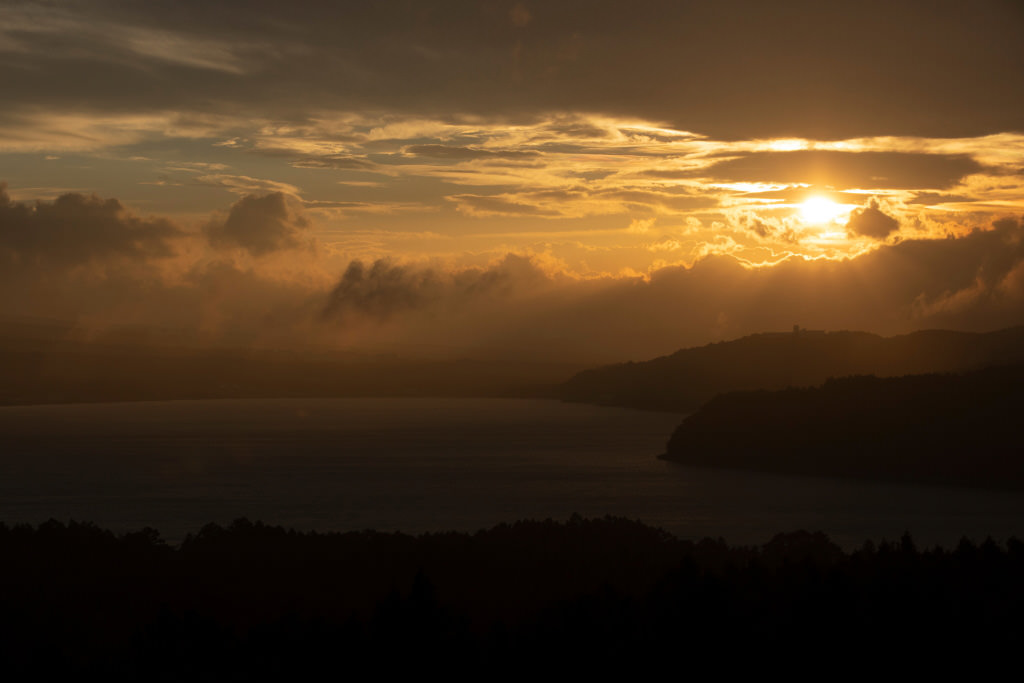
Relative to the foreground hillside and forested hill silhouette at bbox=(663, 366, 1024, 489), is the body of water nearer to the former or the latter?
forested hill silhouette at bbox=(663, 366, 1024, 489)

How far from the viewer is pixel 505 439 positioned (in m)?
173

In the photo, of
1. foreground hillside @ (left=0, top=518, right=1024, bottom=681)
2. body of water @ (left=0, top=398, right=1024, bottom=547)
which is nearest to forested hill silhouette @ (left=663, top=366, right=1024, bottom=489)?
body of water @ (left=0, top=398, right=1024, bottom=547)

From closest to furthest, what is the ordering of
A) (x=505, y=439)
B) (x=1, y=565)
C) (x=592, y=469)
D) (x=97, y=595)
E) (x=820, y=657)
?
(x=820, y=657) < (x=97, y=595) < (x=1, y=565) < (x=592, y=469) < (x=505, y=439)

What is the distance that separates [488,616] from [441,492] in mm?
62727

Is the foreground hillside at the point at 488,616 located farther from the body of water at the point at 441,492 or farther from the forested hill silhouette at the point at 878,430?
the forested hill silhouette at the point at 878,430

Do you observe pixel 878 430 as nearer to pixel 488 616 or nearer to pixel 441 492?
pixel 441 492

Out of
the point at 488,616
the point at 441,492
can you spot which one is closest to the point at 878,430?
the point at 441,492

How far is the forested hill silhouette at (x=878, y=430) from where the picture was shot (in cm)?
11506

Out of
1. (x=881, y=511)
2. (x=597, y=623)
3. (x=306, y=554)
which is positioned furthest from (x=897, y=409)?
(x=597, y=623)

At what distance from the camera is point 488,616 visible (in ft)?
129

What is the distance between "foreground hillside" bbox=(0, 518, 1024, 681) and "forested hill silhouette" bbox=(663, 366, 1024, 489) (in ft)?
252

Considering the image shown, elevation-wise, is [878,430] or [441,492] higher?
[878,430]

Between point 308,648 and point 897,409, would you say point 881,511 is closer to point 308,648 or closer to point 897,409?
point 897,409

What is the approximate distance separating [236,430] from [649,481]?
106791 millimetres
